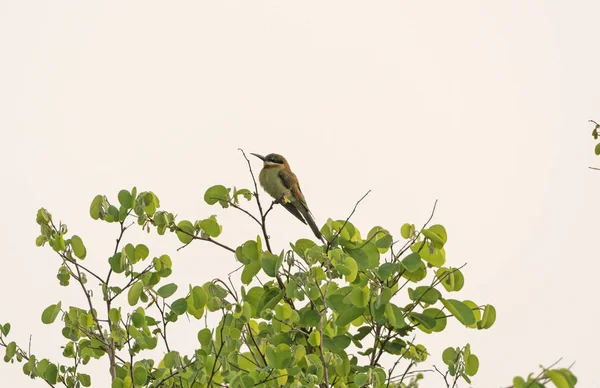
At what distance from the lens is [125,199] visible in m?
4.07

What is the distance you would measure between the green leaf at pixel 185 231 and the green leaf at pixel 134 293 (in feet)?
1.09

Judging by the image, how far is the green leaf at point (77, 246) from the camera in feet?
13.5

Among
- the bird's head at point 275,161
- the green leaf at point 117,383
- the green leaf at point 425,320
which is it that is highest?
the bird's head at point 275,161

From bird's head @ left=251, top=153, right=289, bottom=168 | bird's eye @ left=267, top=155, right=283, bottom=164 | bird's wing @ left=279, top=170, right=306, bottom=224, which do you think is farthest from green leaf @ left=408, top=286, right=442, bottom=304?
bird's eye @ left=267, top=155, right=283, bottom=164

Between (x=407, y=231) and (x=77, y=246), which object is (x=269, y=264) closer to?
(x=407, y=231)

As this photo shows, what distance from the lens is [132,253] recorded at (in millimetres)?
4086

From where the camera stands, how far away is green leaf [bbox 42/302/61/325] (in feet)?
13.4

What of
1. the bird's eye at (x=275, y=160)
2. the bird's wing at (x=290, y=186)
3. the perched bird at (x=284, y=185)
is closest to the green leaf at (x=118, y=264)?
the perched bird at (x=284, y=185)

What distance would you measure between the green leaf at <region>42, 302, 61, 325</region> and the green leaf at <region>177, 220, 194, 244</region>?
25.4 inches

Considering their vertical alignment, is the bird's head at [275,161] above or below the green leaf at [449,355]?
above

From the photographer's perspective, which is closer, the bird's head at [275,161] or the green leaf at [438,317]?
the green leaf at [438,317]

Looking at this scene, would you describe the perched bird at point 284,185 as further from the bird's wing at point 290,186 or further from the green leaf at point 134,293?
the green leaf at point 134,293

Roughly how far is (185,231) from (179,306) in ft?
1.21

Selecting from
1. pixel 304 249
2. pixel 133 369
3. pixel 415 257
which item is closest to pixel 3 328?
pixel 133 369
